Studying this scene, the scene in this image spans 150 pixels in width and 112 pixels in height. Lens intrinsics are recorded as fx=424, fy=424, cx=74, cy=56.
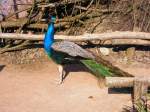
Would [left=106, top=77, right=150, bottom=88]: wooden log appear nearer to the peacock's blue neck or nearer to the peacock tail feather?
the peacock tail feather

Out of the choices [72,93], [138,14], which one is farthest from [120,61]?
[72,93]

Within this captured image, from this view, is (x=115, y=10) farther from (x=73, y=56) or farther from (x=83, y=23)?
(x=73, y=56)

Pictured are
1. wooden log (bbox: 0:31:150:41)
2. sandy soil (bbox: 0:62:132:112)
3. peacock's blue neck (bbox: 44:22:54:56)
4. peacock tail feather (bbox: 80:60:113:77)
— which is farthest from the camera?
wooden log (bbox: 0:31:150:41)

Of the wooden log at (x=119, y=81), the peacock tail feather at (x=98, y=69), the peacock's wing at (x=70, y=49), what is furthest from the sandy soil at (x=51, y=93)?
the peacock's wing at (x=70, y=49)

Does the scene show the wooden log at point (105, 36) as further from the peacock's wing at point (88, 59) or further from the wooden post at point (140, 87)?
the wooden post at point (140, 87)

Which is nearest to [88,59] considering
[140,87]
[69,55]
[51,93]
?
[69,55]

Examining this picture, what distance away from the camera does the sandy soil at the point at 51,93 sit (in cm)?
610

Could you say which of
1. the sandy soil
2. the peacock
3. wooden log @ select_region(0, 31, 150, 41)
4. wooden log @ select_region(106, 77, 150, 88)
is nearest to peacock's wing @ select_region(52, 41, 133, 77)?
the peacock

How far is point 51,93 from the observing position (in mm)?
6633

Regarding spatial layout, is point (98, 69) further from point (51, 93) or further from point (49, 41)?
point (49, 41)

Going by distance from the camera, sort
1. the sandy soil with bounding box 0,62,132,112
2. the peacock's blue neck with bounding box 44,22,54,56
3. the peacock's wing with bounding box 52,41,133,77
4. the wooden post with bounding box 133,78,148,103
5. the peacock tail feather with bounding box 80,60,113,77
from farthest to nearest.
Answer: the peacock's blue neck with bounding box 44,22,54,56 → the peacock's wing with bounding box 52,41,133,77 → the peacock tail feather with bounding box 80,60,113,77 → the sandy soil with bounding box 0,62,132,112 → the wooden post with bounding box 133,78,148,103

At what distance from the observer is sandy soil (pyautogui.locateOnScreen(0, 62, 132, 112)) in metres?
6.10

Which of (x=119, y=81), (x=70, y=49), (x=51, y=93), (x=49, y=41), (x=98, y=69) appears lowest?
(x=51, y=93)

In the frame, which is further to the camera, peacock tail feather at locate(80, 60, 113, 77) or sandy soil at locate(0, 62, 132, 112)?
peacock tail feather at locate(80, 60, 113, 77)
